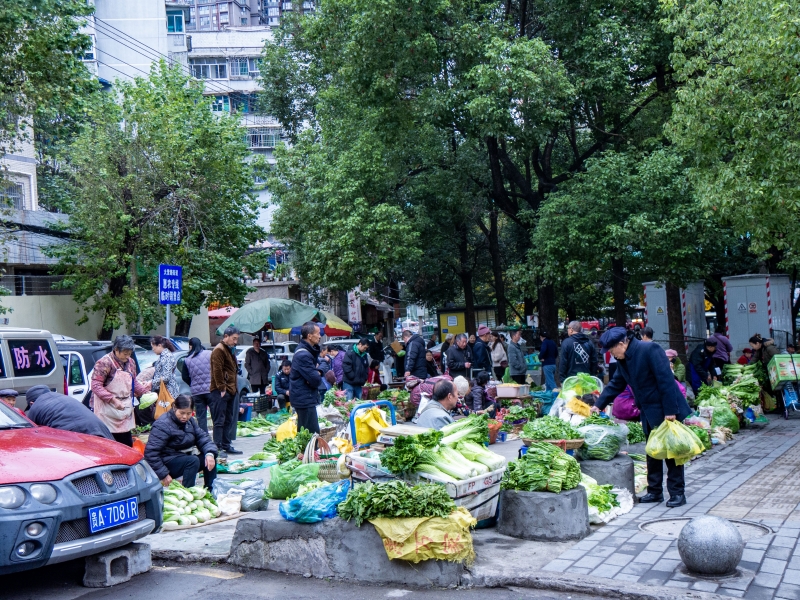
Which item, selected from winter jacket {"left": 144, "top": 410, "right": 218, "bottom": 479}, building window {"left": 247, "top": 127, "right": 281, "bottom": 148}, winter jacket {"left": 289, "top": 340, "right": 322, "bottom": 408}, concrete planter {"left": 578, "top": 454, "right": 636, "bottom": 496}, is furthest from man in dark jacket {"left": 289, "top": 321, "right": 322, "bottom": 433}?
building window {"left": 247, "top": 127, "right": 281, "bottom": 148}

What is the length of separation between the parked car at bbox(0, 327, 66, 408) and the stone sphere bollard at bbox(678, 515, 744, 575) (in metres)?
9.39

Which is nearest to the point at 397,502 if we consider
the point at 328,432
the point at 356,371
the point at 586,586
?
the point at 586,586

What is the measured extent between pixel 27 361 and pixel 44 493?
765 cm

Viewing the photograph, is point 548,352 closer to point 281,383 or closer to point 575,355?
point 575,355

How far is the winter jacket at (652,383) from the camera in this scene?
24.5ft

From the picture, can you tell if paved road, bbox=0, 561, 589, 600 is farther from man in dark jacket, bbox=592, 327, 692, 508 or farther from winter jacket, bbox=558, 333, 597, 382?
winter jacket, bbox=558, 333, 597, 382

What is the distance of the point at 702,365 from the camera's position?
15.5m

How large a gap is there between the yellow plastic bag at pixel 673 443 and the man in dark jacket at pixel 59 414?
507 centimetres

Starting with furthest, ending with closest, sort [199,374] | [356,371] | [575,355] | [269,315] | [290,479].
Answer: [269,315]
[356,371]
[575,355]
[199,374]
[290,479]

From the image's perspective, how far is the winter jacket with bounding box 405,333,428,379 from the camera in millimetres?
15953

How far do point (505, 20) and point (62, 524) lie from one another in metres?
17.1

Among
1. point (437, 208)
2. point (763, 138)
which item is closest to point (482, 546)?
point (763, 138)

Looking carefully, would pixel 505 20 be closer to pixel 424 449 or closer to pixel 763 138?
pixel 763 138

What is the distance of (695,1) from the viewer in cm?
1481
